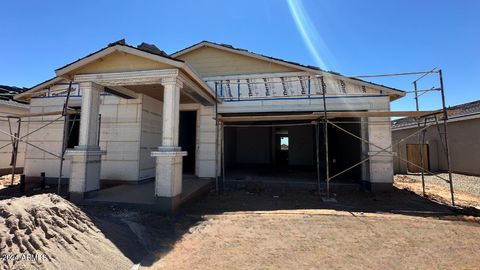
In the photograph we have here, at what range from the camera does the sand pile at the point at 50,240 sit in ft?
9.02

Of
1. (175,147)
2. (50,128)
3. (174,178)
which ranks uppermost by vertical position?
(50,128)

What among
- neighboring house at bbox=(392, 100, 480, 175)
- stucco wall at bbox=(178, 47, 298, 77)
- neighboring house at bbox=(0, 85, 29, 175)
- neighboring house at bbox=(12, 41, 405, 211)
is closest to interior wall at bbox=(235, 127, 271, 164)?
neighboring house at bbox=(12, 41, 405, 211)

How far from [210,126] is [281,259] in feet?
21.6

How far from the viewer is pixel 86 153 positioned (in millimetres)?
6195

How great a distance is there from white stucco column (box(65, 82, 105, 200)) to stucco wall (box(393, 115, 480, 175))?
15.0m

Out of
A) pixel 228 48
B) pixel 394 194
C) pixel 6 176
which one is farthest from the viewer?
pixel 6 176

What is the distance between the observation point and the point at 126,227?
179 inches

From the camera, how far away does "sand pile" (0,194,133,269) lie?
275cm

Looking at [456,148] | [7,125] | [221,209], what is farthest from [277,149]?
[7,125]

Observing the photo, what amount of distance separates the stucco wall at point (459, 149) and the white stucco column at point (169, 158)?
13487 millimetres

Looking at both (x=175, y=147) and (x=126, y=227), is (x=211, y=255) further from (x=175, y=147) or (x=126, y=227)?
(x=175, y=147)

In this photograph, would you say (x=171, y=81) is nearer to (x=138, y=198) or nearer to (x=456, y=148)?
(x=138, y=198)

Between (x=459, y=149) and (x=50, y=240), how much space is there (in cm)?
1881

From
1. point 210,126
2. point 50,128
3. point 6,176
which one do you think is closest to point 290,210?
point 210,126
